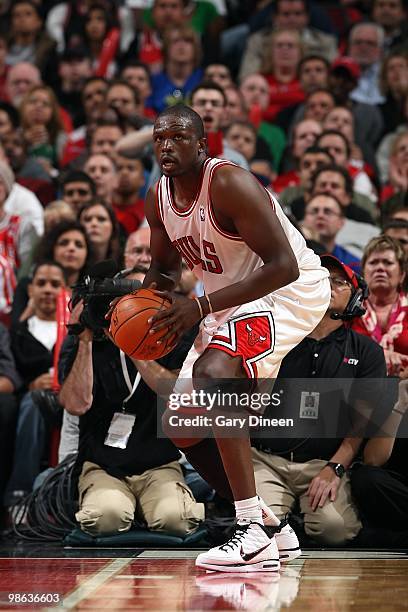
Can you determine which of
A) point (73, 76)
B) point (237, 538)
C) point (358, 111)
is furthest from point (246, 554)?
point (73, 76)

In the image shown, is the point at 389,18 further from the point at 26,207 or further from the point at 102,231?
the point at 102,231

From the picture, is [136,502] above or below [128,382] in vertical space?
below

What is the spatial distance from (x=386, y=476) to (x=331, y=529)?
1.26 ft

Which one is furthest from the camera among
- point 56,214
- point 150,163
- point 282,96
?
point 282,96

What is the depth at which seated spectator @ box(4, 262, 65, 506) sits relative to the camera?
19.9 feet

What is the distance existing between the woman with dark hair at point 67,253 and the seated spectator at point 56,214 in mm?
316

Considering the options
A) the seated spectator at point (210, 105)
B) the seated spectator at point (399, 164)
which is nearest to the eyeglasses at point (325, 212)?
the seated spectator at point (210, 105)

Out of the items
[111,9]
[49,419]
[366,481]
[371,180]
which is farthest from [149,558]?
[111,9]

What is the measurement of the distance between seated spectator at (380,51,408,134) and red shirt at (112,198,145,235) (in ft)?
Answer: 9.64

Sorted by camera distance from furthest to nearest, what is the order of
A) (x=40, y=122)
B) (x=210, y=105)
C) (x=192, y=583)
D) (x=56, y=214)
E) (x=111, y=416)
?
(x=40, y=122), (x=210, y=105), (x=56, y=214), (x=111, y=416), (x=192, y=583)

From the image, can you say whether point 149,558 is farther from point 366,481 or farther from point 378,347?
point 378,347

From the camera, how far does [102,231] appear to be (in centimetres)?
731

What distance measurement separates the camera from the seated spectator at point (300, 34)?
1097cm

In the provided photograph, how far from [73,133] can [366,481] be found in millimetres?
5885
